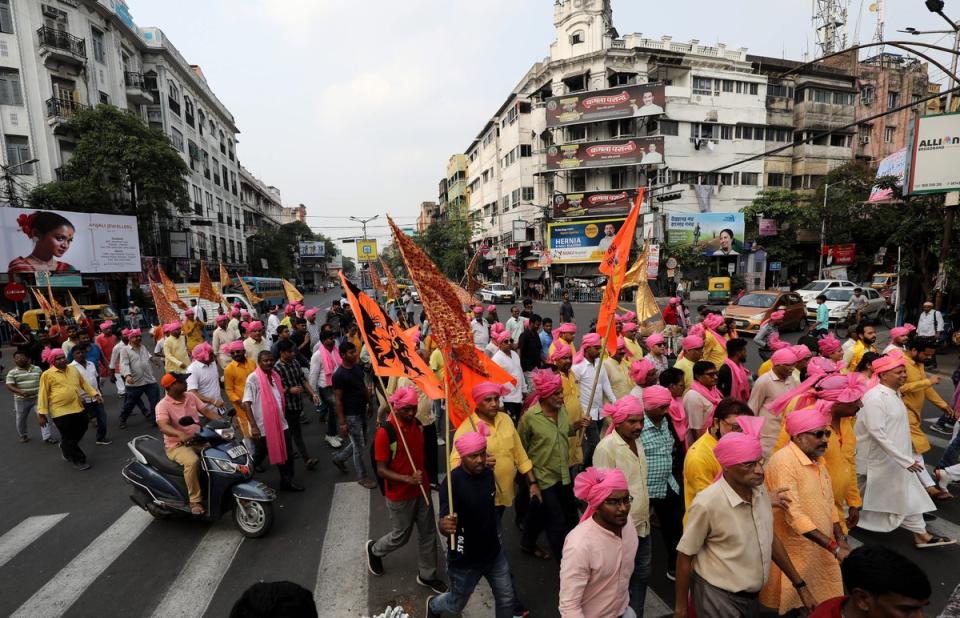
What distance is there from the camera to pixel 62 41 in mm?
27109

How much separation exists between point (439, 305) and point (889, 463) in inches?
165

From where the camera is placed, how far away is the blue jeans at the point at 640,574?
10.0ft

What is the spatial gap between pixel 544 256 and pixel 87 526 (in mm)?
36480

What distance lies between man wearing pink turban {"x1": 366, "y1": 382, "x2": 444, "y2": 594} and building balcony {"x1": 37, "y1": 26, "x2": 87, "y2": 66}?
119ft

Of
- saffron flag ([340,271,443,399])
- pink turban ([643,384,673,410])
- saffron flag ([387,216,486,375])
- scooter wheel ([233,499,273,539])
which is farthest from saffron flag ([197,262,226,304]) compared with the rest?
pink turban ([643,384,673,410])

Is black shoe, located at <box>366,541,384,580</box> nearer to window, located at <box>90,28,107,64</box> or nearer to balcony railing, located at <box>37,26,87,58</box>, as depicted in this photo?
balcony railing, located at <box>37,26,87,58</box>

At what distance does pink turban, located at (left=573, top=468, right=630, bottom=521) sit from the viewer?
7.11 ft

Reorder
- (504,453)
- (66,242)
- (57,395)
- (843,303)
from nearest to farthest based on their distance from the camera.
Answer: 1. (504,453)
2. (57,395)
3. (843,303)
4. (66,242)

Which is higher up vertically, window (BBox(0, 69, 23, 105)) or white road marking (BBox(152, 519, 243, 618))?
window (BBox(0, 69, 23, 105))

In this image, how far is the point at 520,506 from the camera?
446 cm

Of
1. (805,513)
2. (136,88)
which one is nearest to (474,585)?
(805,513)

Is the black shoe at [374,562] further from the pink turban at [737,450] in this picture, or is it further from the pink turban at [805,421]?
the pink turban at [805,421]

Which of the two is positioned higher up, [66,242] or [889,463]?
[66,242]

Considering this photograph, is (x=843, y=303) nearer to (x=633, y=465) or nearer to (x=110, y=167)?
(x=633, y=465)
